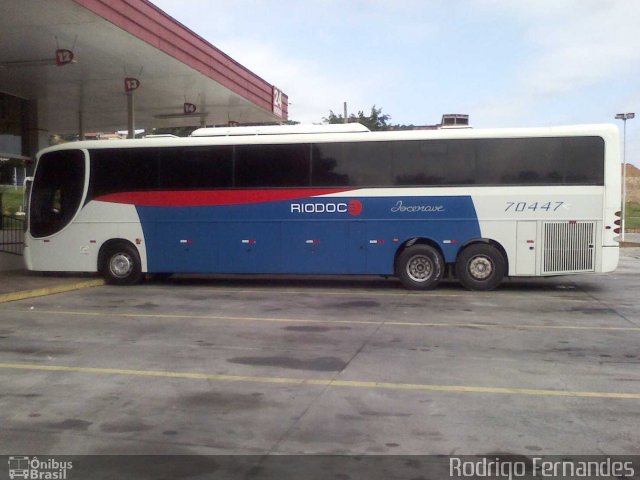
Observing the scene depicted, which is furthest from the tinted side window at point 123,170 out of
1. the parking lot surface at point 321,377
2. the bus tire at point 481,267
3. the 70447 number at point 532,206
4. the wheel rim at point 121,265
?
the 70447 number at point 532,206

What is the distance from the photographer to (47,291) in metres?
14.1

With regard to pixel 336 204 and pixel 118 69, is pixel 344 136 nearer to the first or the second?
pixel 336 204

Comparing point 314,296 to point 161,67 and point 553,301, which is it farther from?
point 161,67

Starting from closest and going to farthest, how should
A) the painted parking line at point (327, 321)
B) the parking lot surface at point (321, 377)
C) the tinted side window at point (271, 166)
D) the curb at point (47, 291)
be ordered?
the parking lot surface at point (321, 377) → the painted parking line at point (327, 321) → the curb at point (47, 291) → the tinted side window at point (271, 166)

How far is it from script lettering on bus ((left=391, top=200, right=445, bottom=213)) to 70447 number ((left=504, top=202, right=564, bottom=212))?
1.41m

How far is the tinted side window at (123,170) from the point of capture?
611 inches

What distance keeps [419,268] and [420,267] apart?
0.03 metres

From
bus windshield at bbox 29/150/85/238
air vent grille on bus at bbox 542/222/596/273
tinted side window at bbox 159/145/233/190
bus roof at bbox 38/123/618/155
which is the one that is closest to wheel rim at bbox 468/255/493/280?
air vent grille on bus at bbox 542/222/596/273

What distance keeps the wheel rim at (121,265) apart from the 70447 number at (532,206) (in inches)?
342

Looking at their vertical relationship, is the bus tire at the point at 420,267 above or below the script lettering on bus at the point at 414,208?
below

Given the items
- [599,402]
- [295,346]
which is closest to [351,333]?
[295,346]

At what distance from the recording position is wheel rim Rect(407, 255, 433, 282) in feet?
47.5

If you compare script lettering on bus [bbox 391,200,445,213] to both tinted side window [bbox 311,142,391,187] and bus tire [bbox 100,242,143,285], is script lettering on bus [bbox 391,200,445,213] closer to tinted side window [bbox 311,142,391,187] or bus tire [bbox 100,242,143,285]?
tinted side window [bbox 311,142,391,187]

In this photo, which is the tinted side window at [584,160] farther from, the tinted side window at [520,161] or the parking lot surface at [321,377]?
the parking lot surface at [321,377]
